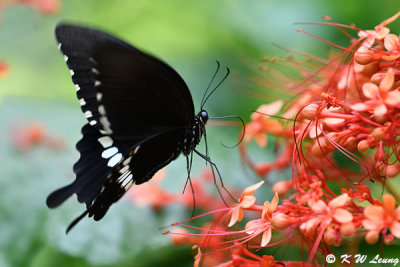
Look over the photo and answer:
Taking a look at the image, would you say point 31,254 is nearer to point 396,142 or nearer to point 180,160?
point 180,160

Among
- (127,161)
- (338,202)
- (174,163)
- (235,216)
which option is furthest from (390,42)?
(174,163)

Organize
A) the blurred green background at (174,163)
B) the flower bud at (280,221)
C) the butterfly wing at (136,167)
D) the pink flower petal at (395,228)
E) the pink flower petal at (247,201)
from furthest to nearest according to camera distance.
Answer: the blurred green background at (174,163), the butterfly wing at (136,167), the pink flower petal at (247,201), the flower bud at (280,221), the pink flower petal at (395,228)

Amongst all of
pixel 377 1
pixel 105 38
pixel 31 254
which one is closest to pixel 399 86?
pixel 105 38

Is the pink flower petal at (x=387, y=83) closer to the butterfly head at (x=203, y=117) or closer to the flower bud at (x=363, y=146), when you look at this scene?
the flower bud at (x=363, y=146)

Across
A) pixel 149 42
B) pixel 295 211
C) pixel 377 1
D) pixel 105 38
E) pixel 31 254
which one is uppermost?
pixel 105 38

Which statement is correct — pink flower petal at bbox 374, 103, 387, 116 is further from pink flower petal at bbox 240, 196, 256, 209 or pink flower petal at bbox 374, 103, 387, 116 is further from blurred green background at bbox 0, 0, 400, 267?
blurred green background at bbox 0, 0, 400, 267

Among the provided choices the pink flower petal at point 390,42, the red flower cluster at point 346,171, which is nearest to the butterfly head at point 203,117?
the red flower cluster at point 346,171
